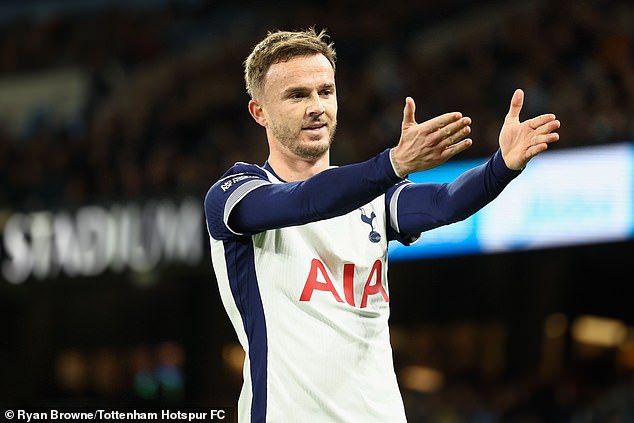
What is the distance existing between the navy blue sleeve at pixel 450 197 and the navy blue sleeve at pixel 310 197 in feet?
1.13

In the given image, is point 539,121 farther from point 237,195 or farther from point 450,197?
point 237,195

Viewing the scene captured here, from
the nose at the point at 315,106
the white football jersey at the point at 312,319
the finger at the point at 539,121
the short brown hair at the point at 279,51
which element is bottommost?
the white football jersey at the point at 312,319

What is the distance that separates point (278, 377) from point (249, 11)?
12.7 meters

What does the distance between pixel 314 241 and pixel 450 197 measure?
0.46 metres

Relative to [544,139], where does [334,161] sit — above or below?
above

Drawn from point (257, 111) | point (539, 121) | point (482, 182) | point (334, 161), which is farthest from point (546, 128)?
point (334, 161)

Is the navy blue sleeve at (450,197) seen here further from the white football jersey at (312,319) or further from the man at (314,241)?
the white football jersey at (312,319)

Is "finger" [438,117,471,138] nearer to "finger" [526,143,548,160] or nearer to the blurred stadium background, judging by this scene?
"finger" [526,143,548,160]

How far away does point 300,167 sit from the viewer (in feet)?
12.6

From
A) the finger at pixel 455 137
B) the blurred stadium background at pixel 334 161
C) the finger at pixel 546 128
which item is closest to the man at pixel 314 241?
the finger at pixel 546 128

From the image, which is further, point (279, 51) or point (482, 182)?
point (279, 51)

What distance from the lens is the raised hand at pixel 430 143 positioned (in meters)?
3.16

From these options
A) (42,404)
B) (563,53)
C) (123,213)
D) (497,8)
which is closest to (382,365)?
(42,404)

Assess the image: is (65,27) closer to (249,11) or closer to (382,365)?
A: (249,11)
